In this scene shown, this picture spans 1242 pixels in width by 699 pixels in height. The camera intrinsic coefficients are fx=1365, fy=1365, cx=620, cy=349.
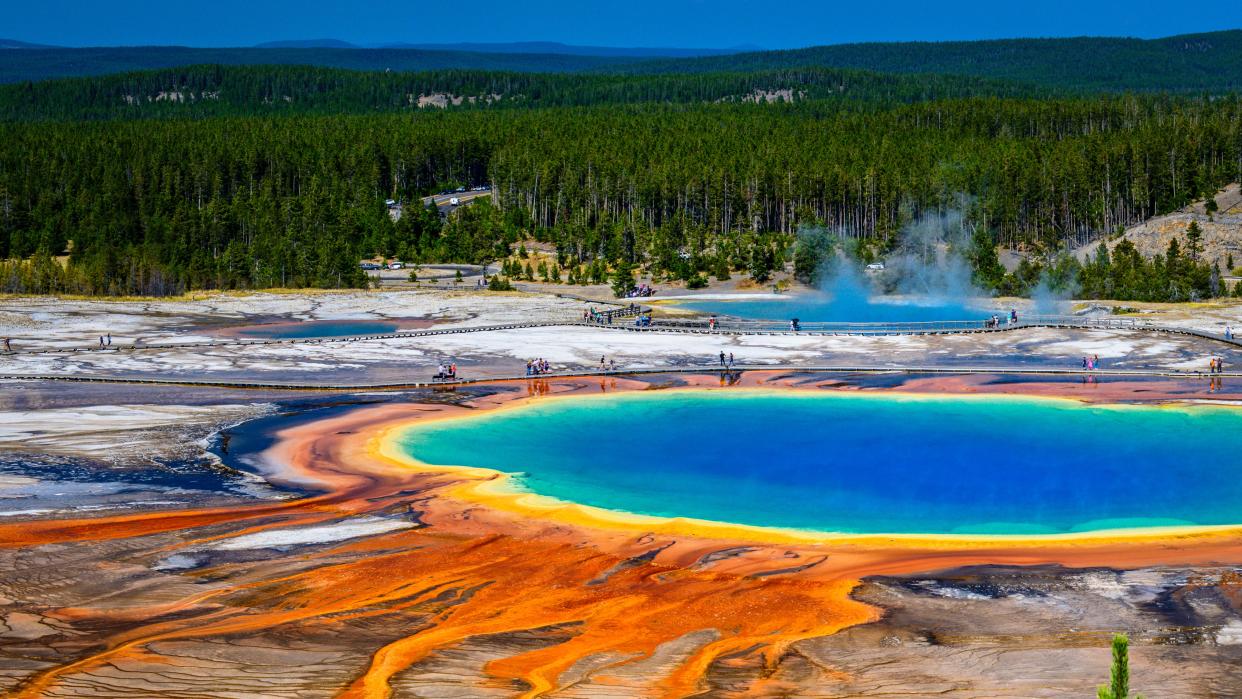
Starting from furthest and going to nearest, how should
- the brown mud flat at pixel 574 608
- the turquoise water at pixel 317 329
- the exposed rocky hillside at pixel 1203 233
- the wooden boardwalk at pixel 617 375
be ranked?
1. the exposed rocky hillside at pixel 1203 233
2. the turquoise water at pixel 317 329
3. the wooden boardwalk at pixel 617 375
4. the brown mud flat at pixel 574 608

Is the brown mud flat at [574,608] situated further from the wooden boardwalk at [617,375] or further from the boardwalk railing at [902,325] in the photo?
the boardwalk railing at [902,325]

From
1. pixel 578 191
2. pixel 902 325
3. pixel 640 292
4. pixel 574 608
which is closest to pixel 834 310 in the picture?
pixel 902 325

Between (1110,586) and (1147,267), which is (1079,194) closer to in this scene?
(1147,267)

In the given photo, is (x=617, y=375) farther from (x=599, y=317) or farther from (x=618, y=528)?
(x=618, y=528)

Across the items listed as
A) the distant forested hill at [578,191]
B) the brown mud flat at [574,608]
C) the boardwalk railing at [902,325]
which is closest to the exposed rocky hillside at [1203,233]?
the distant forested hill at [578,191]

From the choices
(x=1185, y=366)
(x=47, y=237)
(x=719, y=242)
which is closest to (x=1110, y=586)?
(x=1185, y=366)

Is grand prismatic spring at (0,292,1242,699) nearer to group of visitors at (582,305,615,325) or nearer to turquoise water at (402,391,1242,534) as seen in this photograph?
turquoise water at (402,391,1242,534)
